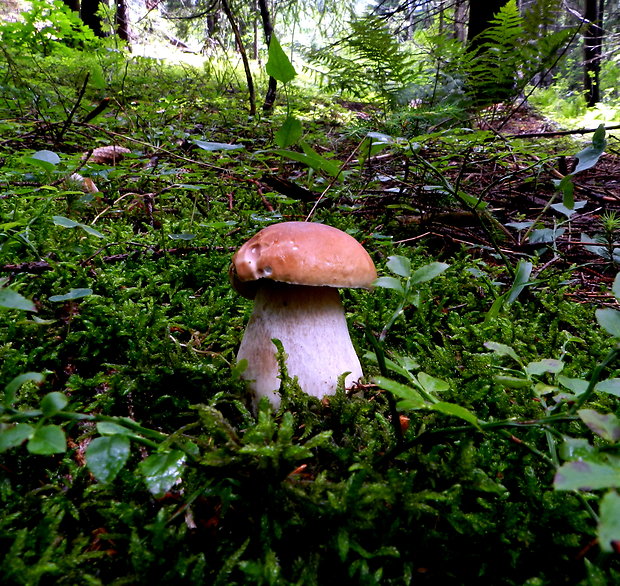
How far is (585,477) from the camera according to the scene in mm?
435

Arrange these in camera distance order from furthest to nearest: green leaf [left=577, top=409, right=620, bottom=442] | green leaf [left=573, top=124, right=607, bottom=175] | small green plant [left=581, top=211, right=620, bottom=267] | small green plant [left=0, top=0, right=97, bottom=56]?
1. small green plant [left=0, top=0, right=97, bottom=56]
2. small green plant [left=581, top=211, right=620, bottom=267]
3. green leaf [left=573, top=124, right=607, bottom=175]
4. green leaf [left=577, top=409, right=620, bottom=442]

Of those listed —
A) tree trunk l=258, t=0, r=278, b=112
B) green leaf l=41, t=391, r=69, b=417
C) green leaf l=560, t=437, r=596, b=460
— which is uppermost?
tree trunk l=258, t=0, r=278, b=112

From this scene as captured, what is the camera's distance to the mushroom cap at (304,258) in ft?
3.94

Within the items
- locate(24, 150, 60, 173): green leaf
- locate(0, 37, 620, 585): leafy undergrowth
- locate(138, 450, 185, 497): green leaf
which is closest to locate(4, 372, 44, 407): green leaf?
locate(0, 37, 620, 585): leafy undergrowth

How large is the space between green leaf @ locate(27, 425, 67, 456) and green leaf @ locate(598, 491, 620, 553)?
2.14 feet

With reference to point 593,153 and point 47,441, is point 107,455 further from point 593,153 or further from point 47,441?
point 593,153

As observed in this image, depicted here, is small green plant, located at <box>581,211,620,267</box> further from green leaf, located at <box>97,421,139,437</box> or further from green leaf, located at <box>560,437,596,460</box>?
green leaf, located at <box>97,421,139,437</box>

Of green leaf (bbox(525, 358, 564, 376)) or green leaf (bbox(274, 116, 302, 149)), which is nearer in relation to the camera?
green leaf (bbox(525, 358, 564, 376))

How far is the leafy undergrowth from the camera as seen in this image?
2.42 feet

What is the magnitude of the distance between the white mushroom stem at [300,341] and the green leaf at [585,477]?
89 cm

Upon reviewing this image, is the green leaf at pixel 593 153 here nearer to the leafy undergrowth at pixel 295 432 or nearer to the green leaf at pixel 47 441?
the leafy undergrowth at pixel 295 432

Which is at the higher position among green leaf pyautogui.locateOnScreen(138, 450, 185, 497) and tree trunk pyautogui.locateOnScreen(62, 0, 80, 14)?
tree trunk pyautogui.locateOnScreen(62, 0, 80, 14)

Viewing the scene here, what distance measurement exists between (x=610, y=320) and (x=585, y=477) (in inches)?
16.9

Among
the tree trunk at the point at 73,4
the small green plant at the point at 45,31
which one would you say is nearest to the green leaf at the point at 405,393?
the small green plant at the point at 45,31
